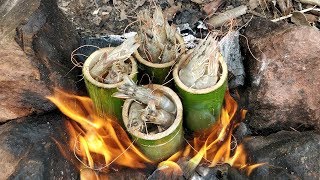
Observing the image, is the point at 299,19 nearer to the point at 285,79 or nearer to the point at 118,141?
the point at 285,79

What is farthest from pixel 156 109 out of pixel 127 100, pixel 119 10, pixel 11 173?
pixel 119 10

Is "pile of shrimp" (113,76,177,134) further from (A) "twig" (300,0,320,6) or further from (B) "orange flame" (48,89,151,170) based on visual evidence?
(A) "twig" (300,0,320,6)

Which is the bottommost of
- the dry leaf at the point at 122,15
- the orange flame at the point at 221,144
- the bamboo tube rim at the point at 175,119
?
the orange flame at the point at 221,144

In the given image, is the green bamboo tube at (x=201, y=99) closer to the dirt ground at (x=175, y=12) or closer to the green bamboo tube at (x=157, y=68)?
the green bamboo tube at (x=157, y=68)

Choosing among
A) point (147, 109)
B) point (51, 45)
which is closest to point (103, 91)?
point (147, 109)

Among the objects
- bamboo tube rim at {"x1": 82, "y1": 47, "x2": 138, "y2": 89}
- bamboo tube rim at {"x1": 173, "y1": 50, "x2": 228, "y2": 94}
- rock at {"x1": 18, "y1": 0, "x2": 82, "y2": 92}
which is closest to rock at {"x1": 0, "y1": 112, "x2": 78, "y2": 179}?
rock at {"x1": 18, "y1": 0, "x2": 82, "y2": 92}

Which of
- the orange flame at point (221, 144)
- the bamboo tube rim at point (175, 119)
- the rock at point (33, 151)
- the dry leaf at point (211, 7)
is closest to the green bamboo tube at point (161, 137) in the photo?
the bamboo tube rim at point (175, 119)
